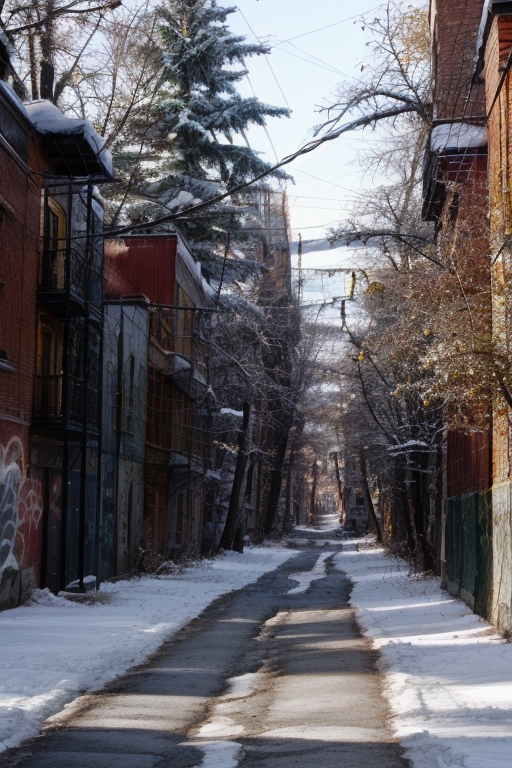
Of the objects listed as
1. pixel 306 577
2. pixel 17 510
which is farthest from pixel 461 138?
pixel 306 577

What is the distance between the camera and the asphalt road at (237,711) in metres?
7.21

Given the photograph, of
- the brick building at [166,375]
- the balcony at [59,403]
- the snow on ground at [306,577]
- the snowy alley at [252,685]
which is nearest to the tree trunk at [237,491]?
the brick building at [166,375]

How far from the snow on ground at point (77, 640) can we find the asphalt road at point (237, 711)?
251mm

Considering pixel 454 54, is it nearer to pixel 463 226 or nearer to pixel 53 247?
pixel 463 226

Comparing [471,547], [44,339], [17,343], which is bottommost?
[471,547]

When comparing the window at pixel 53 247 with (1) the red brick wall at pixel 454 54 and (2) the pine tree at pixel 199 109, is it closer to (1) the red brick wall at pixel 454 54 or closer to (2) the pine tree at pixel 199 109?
(1) the red brick wall at pixel 454 54

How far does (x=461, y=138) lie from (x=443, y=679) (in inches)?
425

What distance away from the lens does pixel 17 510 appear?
1838 cm

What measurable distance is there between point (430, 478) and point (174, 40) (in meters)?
19.3

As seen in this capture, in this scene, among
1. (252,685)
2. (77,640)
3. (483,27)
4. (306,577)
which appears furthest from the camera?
(306,577)

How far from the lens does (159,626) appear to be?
15.9 metres

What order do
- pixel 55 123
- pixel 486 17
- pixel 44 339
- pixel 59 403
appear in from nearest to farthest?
pixel 486 17
pixel 55 123
pixel 59 403
pixel 44 339

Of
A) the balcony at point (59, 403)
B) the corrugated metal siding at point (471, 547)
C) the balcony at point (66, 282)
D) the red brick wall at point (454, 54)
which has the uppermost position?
the red brick wall at point (454, 54)

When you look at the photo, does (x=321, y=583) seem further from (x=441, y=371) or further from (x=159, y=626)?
(x=441, y=371)
